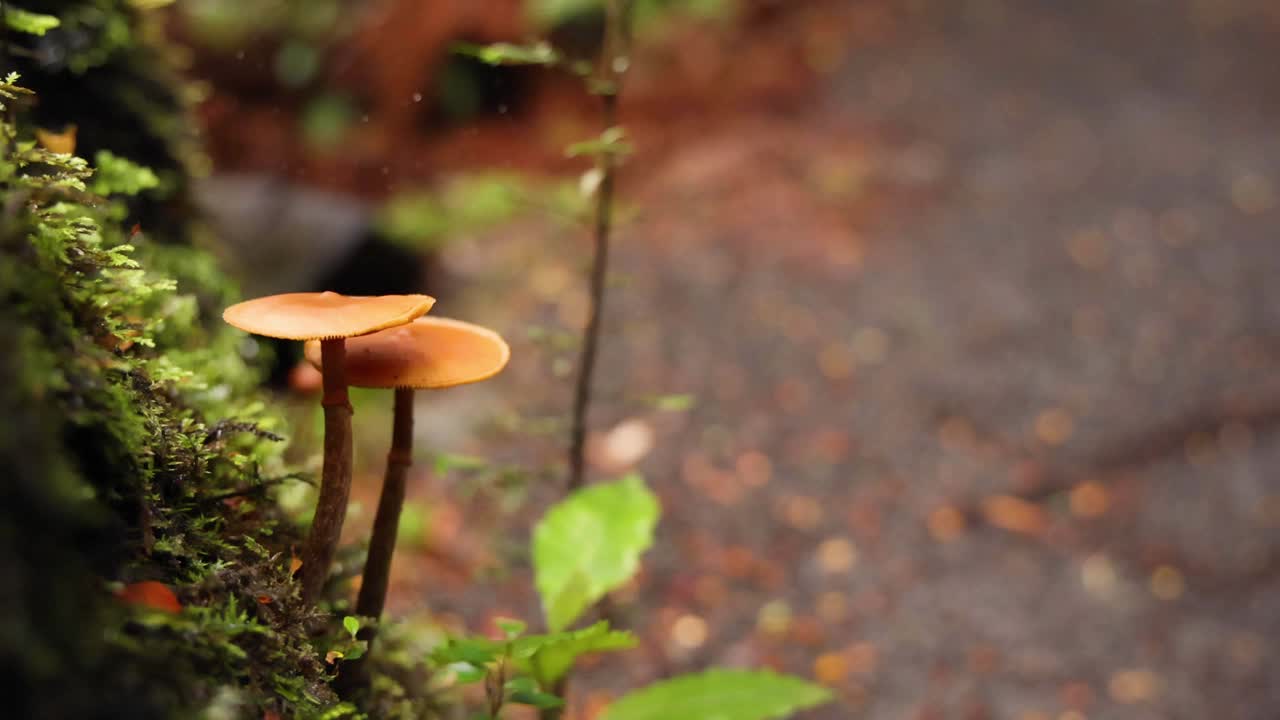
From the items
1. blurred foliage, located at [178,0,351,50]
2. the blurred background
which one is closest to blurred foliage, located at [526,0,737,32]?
the blurred background

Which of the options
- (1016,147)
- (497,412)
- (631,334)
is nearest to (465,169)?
(631,334)

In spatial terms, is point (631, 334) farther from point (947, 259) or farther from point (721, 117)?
point (721, 117)

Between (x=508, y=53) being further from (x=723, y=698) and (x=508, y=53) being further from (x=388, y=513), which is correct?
(x=723, y=698)

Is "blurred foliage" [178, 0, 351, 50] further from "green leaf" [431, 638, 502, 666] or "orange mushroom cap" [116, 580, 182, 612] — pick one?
"orange mushroom cap" [116, 580, 182, 612]

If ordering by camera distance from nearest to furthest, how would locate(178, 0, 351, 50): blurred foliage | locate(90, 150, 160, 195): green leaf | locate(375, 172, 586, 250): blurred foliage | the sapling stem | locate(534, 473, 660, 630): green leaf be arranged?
locate(534, 473, 660, 630): green leaf, locate(90, 150, 160, 195): green leaf, the sapling stem, locate(375, 172, 586, 250): blurred foliage, locate(178, 0, 351, 50): blurred foliage

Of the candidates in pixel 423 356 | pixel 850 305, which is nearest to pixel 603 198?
pixel 423 356

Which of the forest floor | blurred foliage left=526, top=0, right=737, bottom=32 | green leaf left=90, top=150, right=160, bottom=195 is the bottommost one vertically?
the forest floor

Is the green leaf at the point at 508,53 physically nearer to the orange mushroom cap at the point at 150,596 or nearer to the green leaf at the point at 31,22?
the green leaf at the point at 31,22
